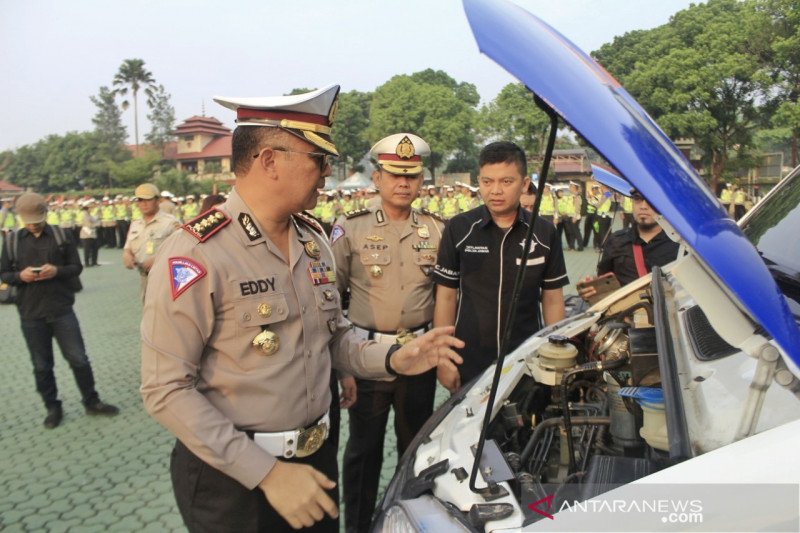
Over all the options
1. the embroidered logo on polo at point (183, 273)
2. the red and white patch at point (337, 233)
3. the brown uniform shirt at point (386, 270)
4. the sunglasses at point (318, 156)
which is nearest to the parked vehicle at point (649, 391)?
the sunglasses at point (318, 156)

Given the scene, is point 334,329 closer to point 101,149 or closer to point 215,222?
point 215,222

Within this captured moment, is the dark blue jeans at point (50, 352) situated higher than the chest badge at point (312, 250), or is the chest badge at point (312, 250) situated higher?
the chest badge at point (312, 250)

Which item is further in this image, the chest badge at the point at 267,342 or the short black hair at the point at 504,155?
the short black hair at the point at 504,155

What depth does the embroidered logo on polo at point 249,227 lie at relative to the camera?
1790 millimetres

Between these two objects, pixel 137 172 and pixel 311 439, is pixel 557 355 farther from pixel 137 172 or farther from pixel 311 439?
pixel 137 172

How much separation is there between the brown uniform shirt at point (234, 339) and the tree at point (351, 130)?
178ft

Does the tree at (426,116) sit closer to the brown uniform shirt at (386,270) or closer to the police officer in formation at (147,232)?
the police officer in formation at (147,232)

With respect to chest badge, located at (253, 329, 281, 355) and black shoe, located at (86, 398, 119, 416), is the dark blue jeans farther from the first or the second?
chest badge, located at (253, 329, 281, 355)

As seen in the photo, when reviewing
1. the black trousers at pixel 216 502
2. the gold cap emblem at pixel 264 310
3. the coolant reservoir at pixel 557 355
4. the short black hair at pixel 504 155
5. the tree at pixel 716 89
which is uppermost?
the tree at pixel 716 89

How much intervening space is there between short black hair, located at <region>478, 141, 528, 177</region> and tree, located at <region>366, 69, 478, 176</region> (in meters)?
48.4

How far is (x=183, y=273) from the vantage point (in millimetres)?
1607

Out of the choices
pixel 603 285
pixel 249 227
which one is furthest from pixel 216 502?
pixel 603 285

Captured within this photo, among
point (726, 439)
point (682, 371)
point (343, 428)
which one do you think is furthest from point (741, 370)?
point (343, 428)

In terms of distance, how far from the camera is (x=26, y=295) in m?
4.84
